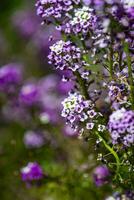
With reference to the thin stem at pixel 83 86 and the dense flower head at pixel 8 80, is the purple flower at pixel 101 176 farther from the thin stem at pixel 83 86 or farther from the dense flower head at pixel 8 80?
the dense flower head at pixel 8 80

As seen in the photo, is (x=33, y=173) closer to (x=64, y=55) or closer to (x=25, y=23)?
(x=64, y=55)

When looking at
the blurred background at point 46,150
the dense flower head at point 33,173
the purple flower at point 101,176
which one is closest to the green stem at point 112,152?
the blurred background at point 46,150

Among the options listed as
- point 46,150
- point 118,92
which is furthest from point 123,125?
point 46,150

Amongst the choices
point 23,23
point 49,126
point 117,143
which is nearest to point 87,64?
point 117,143

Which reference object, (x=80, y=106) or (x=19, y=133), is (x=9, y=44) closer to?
(x=19, y=133)

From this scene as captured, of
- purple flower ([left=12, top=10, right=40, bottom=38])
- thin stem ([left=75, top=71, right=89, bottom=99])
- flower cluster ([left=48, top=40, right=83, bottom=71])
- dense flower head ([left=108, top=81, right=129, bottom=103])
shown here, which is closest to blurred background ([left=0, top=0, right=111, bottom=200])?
flower cluster ([left=48, top=40, right=83, bottom=71])

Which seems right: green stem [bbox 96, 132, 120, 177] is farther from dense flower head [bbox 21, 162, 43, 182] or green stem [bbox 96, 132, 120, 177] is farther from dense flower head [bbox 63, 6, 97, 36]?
dense flower head [bbox 21, 162, 43, 182]

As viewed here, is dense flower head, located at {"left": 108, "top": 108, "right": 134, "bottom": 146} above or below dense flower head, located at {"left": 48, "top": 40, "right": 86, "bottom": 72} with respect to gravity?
below
